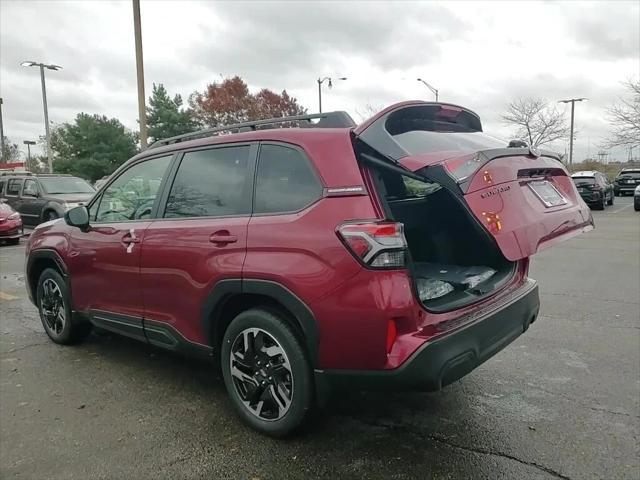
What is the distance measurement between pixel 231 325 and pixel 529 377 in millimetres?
2342

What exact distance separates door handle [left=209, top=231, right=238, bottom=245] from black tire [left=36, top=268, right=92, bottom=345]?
6.91ft

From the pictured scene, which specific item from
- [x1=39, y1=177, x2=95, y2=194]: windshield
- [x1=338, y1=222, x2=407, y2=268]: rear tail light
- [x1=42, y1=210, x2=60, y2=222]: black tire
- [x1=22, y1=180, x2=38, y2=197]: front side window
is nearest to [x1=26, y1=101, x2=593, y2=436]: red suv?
[x1=338, y1=222, x2=407, y2=268]: rear tail light

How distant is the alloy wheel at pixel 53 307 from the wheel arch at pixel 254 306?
2145 mm

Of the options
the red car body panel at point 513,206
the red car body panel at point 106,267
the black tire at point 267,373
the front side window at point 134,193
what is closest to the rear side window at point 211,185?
the front side window at point 134,193

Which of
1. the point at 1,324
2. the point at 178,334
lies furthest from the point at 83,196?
the point at 178,334

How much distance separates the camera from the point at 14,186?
50.5 feet

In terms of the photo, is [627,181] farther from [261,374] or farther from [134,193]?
[261,374]

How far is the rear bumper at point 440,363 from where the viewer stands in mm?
2492

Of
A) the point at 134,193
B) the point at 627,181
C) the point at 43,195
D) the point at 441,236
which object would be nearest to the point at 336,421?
the point at 441,236

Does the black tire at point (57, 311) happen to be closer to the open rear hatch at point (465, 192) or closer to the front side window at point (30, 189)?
the open rear hatch at point (465, 192)

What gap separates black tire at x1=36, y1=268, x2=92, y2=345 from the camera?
4.54 m

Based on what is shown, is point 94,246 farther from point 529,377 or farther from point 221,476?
point 529,377

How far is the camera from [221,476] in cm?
265

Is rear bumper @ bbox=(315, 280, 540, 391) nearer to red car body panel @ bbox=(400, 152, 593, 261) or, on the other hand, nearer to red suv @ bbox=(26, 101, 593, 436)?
red suv @ bbox=(26, 101, 593, 436)
